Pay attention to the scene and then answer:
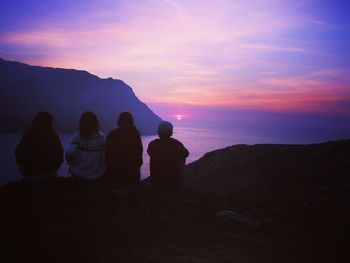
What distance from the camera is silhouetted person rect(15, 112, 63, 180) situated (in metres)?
9.41

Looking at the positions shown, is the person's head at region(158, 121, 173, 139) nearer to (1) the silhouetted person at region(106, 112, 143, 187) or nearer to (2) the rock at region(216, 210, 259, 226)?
(1) the silhouetted person at region(106, 112, 143, 187)

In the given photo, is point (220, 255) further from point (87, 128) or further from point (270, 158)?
point (270, 158)

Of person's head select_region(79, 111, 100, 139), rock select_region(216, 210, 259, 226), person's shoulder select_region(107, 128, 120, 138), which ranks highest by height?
person's head select_region(79, 111, 100, 139)

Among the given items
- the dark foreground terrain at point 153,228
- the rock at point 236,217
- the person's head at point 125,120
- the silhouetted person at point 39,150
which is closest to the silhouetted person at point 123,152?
the person's head at point 125,120

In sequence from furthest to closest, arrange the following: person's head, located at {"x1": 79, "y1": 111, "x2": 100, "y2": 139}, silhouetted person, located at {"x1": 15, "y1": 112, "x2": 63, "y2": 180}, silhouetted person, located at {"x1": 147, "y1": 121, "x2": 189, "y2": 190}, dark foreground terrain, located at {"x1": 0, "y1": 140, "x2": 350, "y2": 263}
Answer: silhouetted person, located at {"x1": 147, "y1": 121, "x2": 189, "y2": 190} < person's head, located at {"x1": 79, "y1": 111, "x2": 100, "y2": 139} < silhouetted person, located at {"x1": 15, "y1": 112, "x2": 63, "y2": 180} < dark foreground terrain, located at {"x1": 0, "y1": 140, "x2": 350, "y2": 263}

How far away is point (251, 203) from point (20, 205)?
633 cm

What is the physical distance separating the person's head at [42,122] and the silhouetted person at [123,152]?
162 cm

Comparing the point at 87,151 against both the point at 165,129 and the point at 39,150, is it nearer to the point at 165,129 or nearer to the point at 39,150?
the point at 39,150

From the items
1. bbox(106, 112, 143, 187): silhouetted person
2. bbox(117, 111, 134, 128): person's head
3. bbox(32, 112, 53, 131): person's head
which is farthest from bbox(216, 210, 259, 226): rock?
bbox(32, 112, 53, 131): person's head

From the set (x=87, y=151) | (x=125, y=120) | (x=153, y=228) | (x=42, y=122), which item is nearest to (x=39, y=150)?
(x=42, y=122)

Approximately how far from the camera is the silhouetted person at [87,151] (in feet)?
32.1

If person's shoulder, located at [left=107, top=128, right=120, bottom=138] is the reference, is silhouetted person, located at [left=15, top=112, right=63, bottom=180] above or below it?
below

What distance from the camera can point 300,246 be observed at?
643 cm

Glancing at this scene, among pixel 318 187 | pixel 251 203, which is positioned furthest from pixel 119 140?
pixel 318 187
